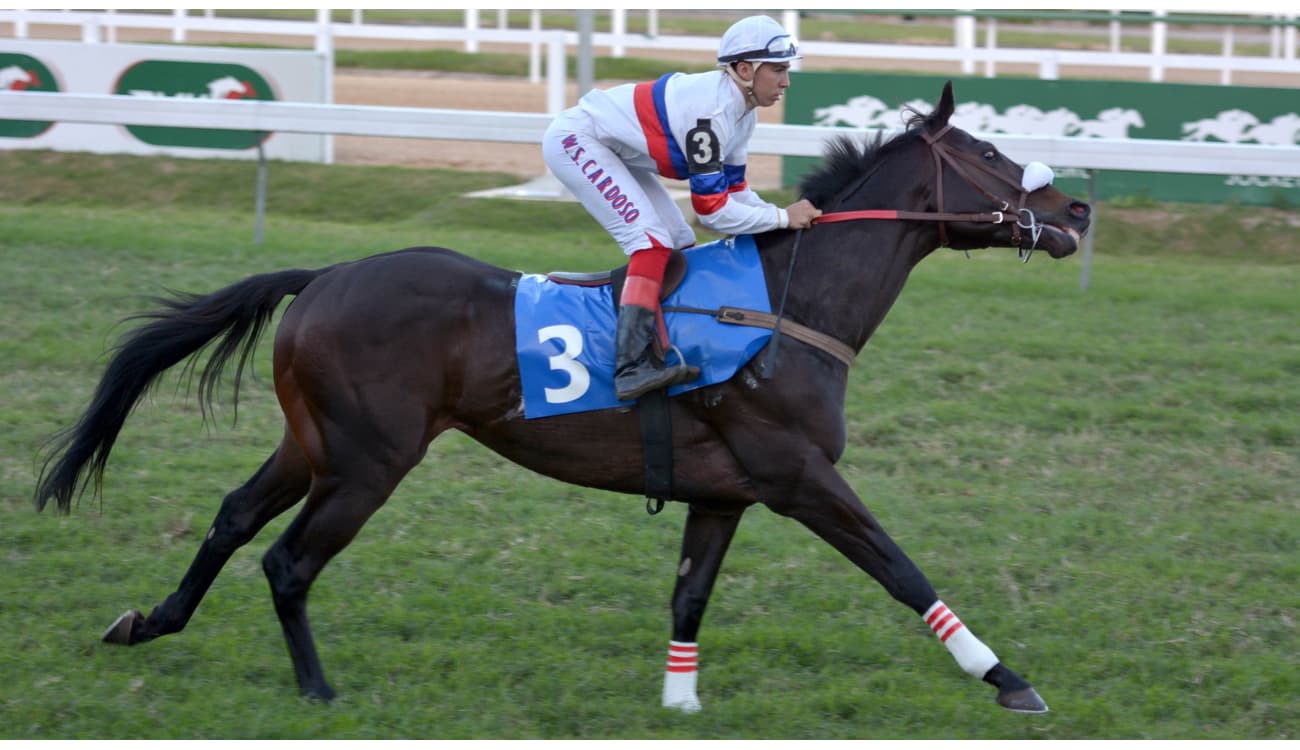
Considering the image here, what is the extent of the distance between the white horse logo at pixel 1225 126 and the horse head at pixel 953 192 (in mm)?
8551

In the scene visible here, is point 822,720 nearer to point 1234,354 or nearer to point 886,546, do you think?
point 886,546

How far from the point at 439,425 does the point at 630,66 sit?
18.4 m

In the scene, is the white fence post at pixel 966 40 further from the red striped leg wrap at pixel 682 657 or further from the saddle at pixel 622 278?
the red striped leg wrap at pixel 682 657

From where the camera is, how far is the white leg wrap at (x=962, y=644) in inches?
171

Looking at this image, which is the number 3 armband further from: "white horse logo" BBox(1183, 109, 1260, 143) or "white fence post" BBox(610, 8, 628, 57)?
"white fence post" BBox(610, 8, 628, 57)

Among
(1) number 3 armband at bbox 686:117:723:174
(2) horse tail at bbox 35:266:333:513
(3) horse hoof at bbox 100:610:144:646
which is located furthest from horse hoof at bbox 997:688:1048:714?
(3) horse hoof at bbox 100:610:144:646

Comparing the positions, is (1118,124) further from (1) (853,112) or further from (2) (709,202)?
(2) (709,202)

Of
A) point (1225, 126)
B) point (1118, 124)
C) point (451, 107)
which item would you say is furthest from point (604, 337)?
point (451, 107)

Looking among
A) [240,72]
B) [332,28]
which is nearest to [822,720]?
[240,72]

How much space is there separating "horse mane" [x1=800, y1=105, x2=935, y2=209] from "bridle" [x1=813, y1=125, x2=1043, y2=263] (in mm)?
88

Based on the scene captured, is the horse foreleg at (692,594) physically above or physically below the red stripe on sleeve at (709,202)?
below

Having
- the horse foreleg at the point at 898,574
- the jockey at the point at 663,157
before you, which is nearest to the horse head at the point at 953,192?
the jockey at the point at 663,157

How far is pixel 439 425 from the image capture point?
4633 millimetres

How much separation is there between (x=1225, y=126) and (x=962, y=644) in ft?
31.0
